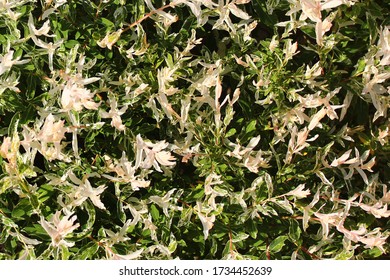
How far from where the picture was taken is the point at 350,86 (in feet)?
6.73

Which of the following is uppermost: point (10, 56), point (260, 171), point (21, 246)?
point (10, 56)

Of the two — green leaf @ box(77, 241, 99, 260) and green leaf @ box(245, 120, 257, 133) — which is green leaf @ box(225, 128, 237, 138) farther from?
green leaf @ box(77, 241, 99, 260)

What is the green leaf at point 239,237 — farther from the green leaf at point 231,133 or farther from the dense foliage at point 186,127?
the green leaf at point 231,133

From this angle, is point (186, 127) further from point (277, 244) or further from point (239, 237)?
point (277, 244)

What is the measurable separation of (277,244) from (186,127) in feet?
1.76

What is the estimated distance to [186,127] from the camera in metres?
1.93

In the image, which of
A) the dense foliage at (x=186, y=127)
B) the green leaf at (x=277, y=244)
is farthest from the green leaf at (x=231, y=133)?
the green leaf at (x=277, y=244)

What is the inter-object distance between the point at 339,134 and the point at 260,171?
32 centimetres

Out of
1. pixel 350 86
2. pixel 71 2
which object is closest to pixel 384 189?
pixel 350 86

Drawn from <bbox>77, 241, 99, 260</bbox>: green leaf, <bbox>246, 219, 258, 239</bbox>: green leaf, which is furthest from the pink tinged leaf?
<bbox>77, 241, 99, 260</bbox>: green leaf

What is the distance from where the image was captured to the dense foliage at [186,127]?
1885mm

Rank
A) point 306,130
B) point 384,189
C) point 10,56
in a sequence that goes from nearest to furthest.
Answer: point 10,56, point 306,130, point 384,189

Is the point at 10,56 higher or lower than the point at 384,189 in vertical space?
higher
